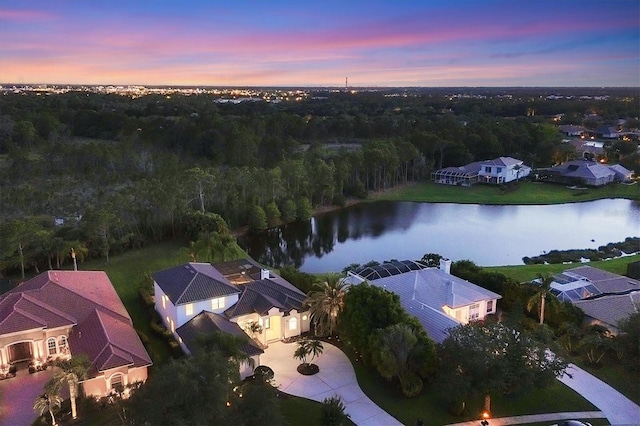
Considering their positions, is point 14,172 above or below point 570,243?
above

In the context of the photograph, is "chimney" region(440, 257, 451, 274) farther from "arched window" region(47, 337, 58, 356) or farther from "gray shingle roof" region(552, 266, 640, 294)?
"arched window" region(47, 337, 58, 356)

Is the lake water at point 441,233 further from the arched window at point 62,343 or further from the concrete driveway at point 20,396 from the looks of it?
the concrete driveway at point 20,396

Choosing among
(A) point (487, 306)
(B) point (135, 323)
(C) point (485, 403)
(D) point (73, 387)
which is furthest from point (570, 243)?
(D) point (73, 387)

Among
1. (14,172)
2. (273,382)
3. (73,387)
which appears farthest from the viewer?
(14,172)

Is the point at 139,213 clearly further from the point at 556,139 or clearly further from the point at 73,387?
the point at 556,139

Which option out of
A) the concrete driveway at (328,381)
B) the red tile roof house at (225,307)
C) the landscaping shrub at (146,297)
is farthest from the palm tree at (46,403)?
the landscaping shrub at (146,297)

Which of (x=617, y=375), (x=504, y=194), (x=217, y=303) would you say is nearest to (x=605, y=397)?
(x=617, y=375)

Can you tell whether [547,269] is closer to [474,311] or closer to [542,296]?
[542,296]
